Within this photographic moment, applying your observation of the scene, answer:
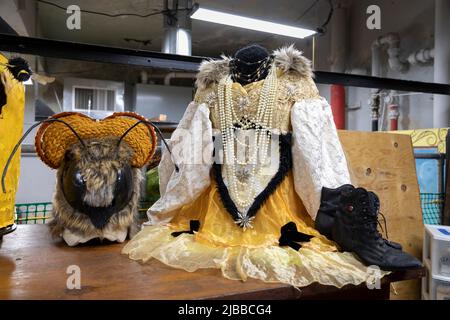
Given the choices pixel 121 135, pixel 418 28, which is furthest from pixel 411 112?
pixel 121 135

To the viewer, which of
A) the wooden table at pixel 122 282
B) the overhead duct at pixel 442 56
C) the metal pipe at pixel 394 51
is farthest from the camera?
the metal pipe at pixel 394 51

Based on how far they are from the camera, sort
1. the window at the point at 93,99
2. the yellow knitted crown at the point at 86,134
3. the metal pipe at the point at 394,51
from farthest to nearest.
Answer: the window at the point at 93,99, the metal pipe at the point at 394,51, the yellow knitted crown at the point at 86,134

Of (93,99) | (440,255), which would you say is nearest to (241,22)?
(440,255)

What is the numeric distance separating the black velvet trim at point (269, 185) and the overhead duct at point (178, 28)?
2333mm

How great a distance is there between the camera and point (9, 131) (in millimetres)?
1004

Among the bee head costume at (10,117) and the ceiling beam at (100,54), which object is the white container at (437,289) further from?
the bee head costume at (10,117)

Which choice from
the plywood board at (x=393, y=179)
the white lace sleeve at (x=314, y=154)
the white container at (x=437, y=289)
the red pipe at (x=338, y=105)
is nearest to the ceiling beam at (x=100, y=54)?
the plywood board at (x=393, y=179)

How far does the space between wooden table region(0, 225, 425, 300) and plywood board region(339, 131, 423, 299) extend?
0.79 meters

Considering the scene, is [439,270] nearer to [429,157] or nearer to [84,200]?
[429,157]

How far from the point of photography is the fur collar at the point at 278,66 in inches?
42.1

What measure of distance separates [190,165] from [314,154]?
16.2 inches

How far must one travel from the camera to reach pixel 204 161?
1065 millimetres

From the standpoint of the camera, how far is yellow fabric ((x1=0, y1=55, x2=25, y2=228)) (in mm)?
972
